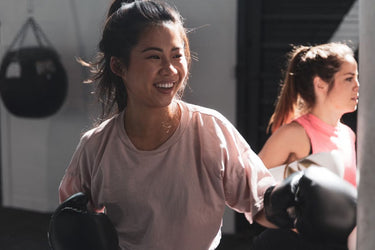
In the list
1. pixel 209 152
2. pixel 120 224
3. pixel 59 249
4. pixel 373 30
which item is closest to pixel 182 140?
pixel 209 152

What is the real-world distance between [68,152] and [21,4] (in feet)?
3.69

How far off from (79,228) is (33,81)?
2343 millimetres

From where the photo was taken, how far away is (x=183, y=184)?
1481 mm

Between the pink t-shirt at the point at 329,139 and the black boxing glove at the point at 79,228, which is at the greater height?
the pink t-shirt at the point at 329,139

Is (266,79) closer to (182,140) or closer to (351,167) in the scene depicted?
(351,167)

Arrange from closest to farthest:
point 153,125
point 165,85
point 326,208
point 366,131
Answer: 1. point 366,131
2. point 326,208
3. point 165,85
4. point 153,125

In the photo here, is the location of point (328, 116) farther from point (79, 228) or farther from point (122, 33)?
point (79, 228)

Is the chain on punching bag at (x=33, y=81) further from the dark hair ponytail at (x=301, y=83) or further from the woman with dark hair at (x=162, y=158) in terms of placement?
the woman with dark hair at (x=162, y=158)

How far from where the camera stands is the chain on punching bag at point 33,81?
367cm

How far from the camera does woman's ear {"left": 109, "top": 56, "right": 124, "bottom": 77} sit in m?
1.56

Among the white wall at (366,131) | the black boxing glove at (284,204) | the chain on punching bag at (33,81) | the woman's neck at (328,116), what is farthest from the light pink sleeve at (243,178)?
the chain on punching bag at (33,81)

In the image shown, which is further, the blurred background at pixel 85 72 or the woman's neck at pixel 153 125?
the blurred background at pixel 85 72

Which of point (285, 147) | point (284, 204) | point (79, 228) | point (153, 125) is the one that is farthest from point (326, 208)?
point (285, 147)

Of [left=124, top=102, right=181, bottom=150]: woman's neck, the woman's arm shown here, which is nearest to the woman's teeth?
[left=124, top=102, right=181, bottom=150]: woman's neck
